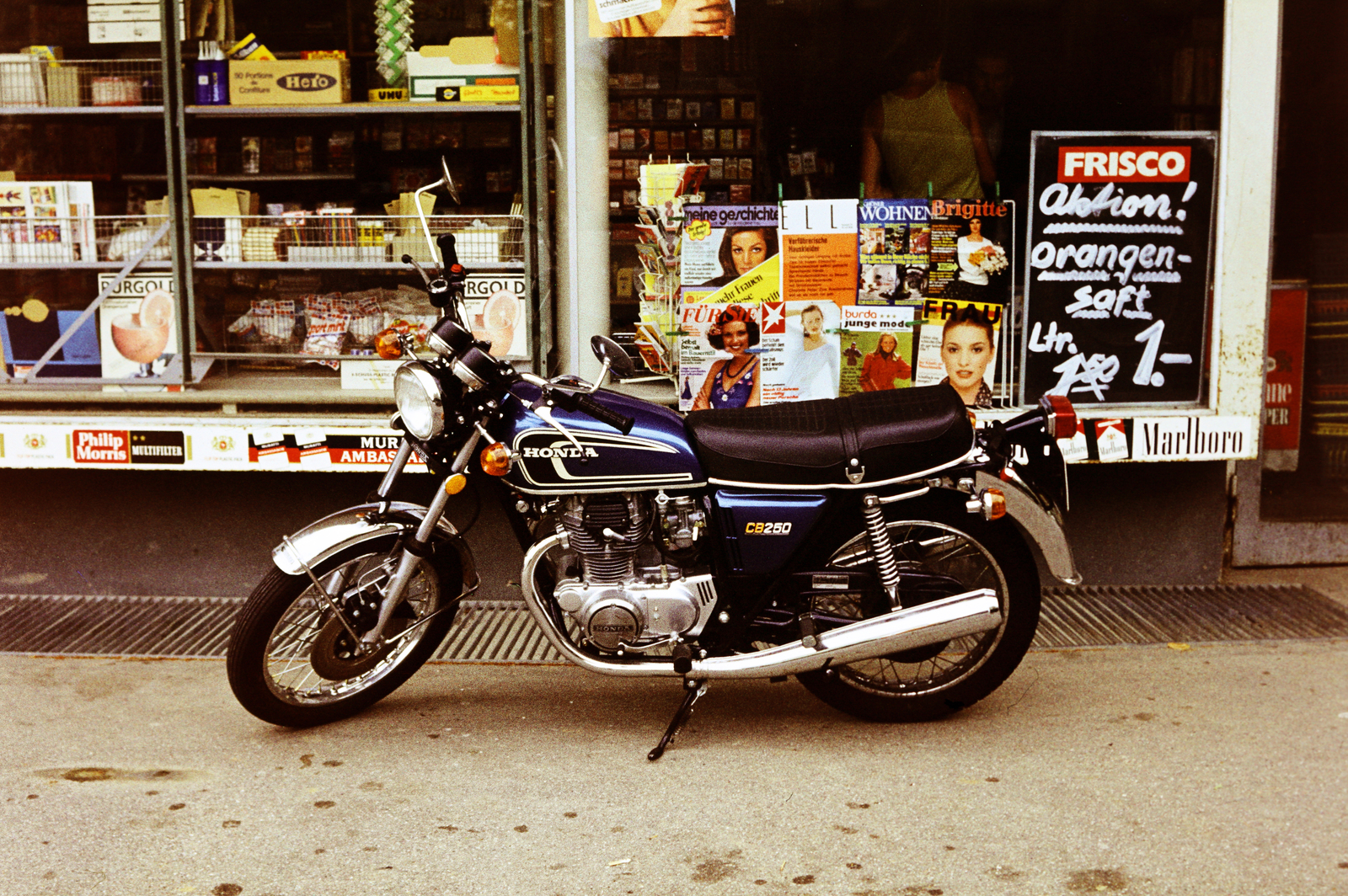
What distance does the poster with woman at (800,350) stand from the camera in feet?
18.1

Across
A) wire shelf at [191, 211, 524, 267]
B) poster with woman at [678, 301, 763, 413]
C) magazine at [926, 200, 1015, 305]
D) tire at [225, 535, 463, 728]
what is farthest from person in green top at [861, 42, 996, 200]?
tire at [225, 535, 463, 728]

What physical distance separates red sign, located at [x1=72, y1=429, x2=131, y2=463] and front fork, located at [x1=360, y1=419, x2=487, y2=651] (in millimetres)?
1867

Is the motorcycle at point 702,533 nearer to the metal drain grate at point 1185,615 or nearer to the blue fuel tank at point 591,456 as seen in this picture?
the blue fuel tank at point 591,456

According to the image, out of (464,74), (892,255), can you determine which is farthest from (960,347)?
(464,74)

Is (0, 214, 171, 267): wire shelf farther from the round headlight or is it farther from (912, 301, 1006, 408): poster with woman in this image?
(912, 301, 1006, 408): poster with woman

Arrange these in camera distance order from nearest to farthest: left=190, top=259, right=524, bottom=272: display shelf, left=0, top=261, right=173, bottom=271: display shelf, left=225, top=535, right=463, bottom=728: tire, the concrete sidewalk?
the concrete sidewalk
left=225, top=535, right=463, bottom=728: tire
left=190, top=259, right=524, bottom=272: display shelf
left=0, top=261, right=173, bottom=271: display shelf

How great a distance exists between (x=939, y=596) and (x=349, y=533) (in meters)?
1.90

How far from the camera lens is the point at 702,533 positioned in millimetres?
4113

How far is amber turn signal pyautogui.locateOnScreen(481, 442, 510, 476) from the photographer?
386cm

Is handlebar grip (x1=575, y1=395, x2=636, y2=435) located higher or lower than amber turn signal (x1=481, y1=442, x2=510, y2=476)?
higher

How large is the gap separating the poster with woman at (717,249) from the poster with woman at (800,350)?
0.69 ft

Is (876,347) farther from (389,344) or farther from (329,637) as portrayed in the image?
(329,637)

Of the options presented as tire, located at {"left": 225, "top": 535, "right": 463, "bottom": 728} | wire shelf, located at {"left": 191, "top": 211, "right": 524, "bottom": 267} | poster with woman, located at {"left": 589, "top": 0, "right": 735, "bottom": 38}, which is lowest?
tire, located at {"left": 225, "top": 535, "right": 463, "bottom": 728}

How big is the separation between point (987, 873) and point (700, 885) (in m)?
0.74
